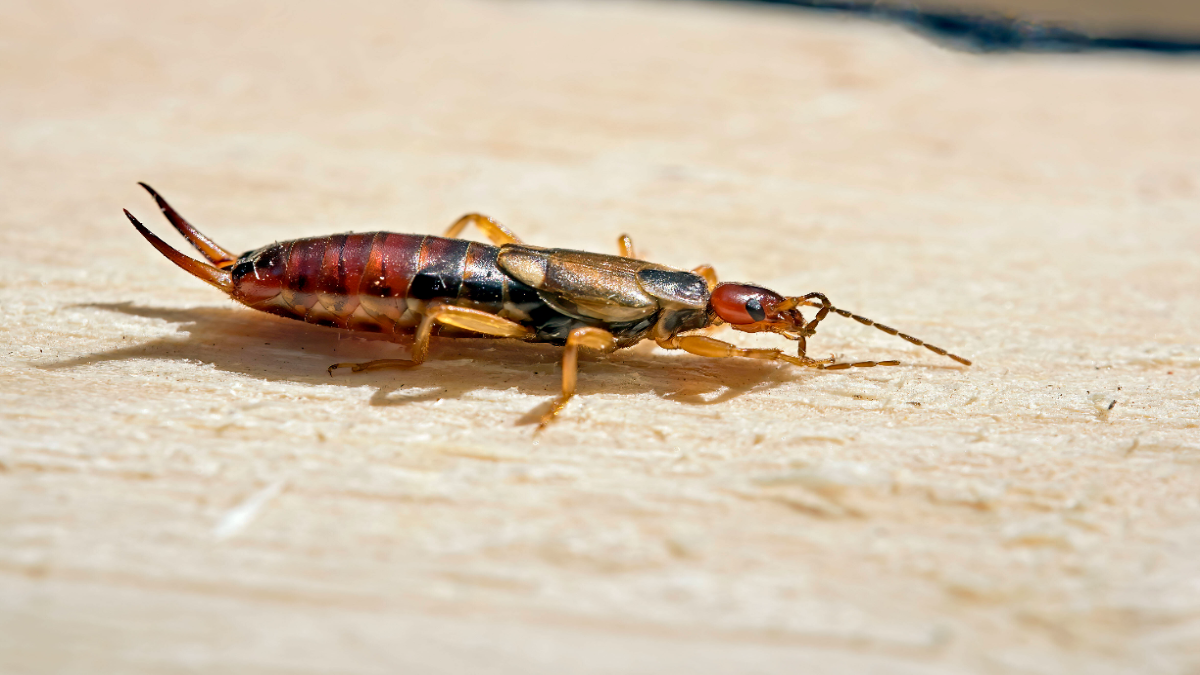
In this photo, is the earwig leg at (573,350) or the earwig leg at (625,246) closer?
the earwig leg at (573,350)

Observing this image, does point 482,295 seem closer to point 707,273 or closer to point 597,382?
point 597,382

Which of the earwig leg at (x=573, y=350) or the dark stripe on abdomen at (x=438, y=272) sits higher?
the dark stripe on abdomen at (x=438, y=272)

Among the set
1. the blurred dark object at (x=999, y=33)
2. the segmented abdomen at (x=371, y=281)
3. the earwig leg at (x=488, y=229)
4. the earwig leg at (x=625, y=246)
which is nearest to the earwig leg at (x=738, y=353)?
the segmented abdomen at (x=371, y=281)

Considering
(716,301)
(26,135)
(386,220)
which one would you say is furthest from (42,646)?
(26,135)

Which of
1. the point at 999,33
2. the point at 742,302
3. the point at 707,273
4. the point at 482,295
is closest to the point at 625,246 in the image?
the point at 707,273

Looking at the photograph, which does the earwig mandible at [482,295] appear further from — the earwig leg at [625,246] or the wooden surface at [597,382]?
the earwig leg at [625,246]

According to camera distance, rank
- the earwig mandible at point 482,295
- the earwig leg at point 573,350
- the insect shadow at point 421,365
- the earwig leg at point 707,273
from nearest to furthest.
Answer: the earwig leg at point 573,350
the insect shadow at point 421,365
the earwig mandible at point 482,295
the earwig leg at point 707,273

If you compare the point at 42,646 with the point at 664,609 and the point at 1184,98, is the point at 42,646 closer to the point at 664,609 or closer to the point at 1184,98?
the point at 664,609
